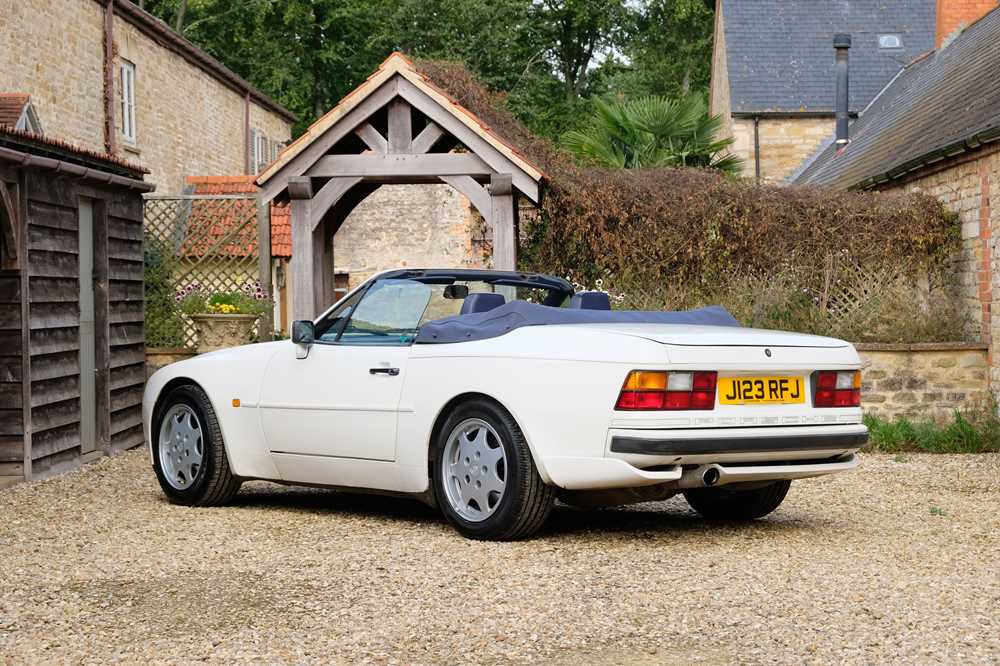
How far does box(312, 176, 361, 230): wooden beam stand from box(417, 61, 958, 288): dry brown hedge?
150 cm

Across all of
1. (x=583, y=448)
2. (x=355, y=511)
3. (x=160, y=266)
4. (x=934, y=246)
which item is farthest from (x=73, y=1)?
(x=583, y=448)

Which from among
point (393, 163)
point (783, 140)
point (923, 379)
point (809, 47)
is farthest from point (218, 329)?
point (809, 47)

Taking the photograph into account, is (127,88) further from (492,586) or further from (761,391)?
(492,586)

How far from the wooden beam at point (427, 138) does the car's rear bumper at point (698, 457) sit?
8.51 meters

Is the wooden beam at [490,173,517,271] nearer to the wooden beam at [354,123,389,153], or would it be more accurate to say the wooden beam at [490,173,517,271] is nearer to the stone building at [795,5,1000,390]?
the wooden beam at [354,123,389,153]

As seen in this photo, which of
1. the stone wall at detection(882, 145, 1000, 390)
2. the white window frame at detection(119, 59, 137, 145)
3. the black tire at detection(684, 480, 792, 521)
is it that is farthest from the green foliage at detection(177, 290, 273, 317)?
the white window frame at detection(119, 59, 137, 145)

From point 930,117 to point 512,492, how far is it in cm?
1494

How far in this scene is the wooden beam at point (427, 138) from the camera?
14812 mm

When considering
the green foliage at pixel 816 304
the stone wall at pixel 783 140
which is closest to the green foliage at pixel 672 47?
the stone wall at pixel 783 140

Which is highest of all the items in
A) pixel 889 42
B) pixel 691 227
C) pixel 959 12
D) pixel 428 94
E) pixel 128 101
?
pixel 889 42

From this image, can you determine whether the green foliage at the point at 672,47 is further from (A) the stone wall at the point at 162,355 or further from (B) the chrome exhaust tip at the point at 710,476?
(B) the chrome exhaust tip at the point at 710,476

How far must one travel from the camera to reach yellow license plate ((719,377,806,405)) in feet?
21.9

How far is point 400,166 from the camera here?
1480 cm

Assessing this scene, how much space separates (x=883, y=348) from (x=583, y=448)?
846cm
